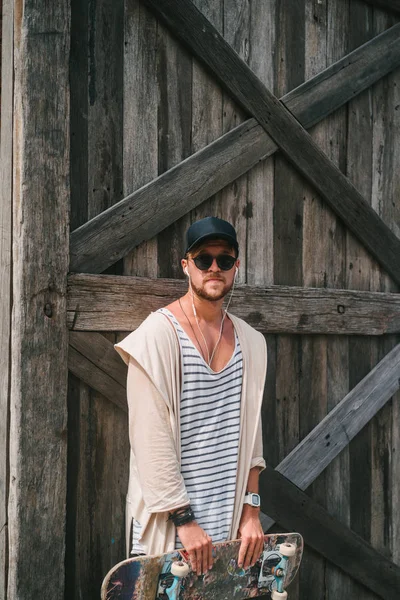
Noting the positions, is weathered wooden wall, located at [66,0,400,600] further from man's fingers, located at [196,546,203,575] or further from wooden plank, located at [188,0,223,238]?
man's fingers, located at [196,546,203,575]

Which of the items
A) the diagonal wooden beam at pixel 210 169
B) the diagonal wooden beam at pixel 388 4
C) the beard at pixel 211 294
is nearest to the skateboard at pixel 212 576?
the beard at pixel 211 294

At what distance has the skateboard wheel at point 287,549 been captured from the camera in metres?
2.61

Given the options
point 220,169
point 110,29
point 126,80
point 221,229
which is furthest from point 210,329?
point 110,29

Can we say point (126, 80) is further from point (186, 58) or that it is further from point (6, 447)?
point (6, 447)

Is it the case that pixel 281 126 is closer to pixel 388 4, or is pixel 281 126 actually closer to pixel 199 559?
pixel 388 4

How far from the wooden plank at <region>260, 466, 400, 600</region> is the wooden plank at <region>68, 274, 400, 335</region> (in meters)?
0.85

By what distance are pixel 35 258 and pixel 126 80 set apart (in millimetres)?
981

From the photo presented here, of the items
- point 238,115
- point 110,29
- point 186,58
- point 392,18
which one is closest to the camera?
point 110,29

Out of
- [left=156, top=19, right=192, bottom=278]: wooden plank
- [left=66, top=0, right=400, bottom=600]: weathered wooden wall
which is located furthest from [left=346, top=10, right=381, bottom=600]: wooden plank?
[left=156, top=19, right=192, bottom=278]: wooden plank

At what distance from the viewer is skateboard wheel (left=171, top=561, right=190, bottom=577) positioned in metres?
2.29

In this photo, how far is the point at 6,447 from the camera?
9.05ft

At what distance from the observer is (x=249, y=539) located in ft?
8.38

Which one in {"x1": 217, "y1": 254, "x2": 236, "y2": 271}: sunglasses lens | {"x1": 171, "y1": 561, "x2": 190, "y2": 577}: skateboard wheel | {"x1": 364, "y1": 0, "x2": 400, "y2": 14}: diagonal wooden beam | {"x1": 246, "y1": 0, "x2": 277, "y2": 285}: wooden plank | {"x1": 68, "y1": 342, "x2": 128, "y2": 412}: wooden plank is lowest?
{"x1": 171, "y1": 561, "x2": 190, "y2": 577}: skateboard wheel

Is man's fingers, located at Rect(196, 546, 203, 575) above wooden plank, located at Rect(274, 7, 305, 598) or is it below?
below
